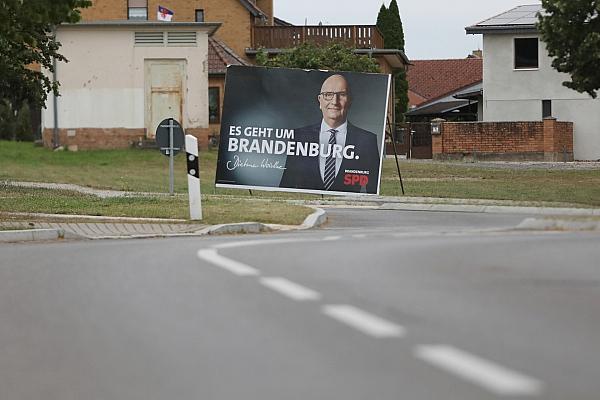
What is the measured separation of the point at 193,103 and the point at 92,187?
16.5 meters

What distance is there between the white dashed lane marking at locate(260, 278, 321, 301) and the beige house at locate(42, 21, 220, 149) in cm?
3975

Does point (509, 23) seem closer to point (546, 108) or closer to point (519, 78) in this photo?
point (519, 78)

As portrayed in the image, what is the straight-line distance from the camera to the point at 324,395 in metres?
5.34

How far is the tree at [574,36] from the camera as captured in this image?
1369 inches

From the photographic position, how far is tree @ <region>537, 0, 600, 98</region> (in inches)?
1369

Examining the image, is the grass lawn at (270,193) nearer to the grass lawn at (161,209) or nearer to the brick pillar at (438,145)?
the grass lawn at (161,209)

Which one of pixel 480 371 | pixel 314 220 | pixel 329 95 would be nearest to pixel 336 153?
pixel 329 95

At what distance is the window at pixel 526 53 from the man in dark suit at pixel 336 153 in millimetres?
30045

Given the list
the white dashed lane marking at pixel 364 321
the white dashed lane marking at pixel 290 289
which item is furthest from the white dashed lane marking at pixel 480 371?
the white dashed lane marking at pixel 290 289

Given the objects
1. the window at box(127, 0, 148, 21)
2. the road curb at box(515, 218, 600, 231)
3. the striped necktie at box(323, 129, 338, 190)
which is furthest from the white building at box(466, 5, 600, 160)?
the road curb at box(515, 218, 600, 231)

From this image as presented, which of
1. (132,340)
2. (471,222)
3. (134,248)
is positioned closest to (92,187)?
(471,222)

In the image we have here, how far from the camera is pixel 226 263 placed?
443 inches

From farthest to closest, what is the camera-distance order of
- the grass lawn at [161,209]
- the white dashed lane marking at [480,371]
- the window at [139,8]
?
1. the window at [139,8]
2. the grass lawn at [161,209]
3. the white dashed lane marking at [480,371]

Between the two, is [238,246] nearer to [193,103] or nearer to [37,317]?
[37,317]
